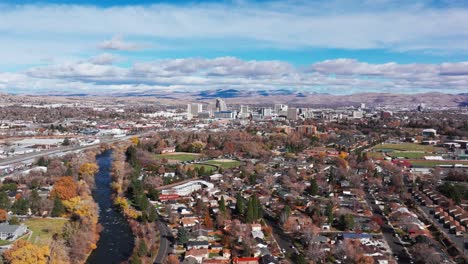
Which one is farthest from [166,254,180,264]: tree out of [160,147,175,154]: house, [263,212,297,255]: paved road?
[160,147,175,154]: house

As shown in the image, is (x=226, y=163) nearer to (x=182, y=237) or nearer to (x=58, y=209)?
(x=58, y=209)

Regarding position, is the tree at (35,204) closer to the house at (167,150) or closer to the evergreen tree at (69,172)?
the evergreen tree at (69,172)

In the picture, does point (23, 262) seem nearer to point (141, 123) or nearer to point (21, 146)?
point (21, 146)

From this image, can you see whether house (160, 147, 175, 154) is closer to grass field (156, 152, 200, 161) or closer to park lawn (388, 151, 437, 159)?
grass field (156, 152, 200, 161)

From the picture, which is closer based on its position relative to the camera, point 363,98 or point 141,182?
point 141,182

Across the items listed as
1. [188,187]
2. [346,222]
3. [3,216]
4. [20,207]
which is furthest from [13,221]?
[346,222]

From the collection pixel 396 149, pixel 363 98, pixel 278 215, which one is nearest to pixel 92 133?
pixel 396 149
